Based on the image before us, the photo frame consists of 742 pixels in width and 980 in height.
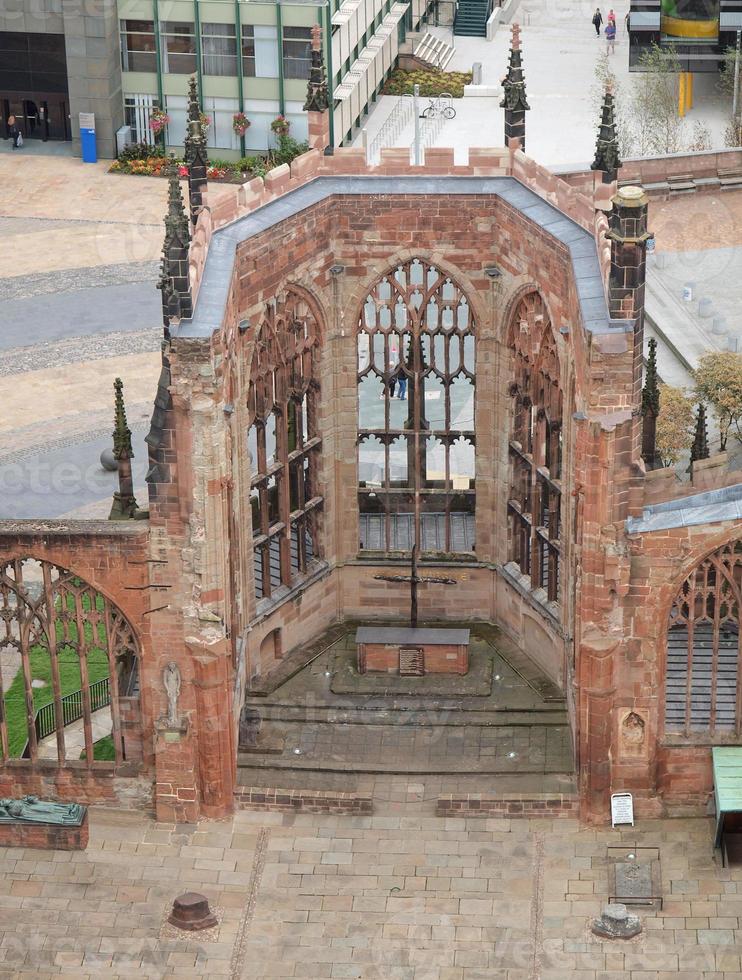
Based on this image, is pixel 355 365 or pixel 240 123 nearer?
pixel 355 365

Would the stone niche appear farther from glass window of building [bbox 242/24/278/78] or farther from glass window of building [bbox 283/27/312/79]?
glass window of building [bbox 242/24/278/78]

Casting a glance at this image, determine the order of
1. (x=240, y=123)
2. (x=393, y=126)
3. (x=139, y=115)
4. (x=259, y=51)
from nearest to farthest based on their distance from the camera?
(x=259, y=51), (x=240, y=123), (x=139, y=115), (x=393, y=126)

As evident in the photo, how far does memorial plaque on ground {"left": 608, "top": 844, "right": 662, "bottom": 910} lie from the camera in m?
79.7

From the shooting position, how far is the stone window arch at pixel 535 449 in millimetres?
86375

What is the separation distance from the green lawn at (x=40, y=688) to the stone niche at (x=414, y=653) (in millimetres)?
11024

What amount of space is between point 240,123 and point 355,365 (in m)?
65.7

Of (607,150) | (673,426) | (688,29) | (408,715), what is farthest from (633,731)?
(688,29)

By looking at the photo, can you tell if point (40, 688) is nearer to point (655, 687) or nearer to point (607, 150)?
point (655, 687)

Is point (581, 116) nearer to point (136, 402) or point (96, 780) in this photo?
point (136, 402)

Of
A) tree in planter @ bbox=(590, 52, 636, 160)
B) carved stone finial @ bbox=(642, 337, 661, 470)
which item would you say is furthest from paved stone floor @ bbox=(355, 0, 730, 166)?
carved stone finial @ bbox=(642, 337, 661, 470)

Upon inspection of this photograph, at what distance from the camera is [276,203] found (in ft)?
283

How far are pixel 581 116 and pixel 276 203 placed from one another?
78646 millimetres

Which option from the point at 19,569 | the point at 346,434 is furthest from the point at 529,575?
the point at 19,569

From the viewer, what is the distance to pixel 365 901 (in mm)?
80188
